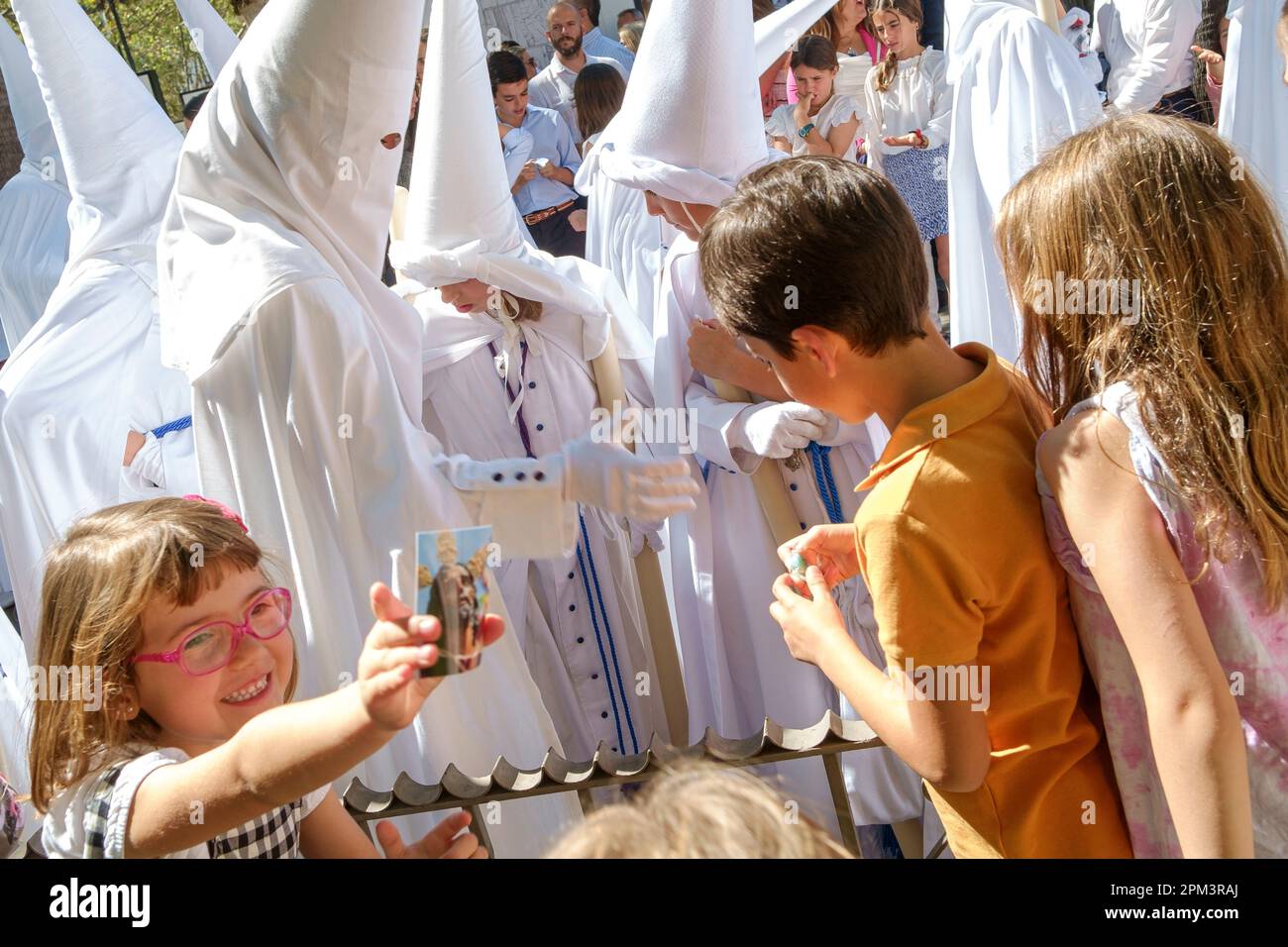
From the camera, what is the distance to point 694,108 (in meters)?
3.14

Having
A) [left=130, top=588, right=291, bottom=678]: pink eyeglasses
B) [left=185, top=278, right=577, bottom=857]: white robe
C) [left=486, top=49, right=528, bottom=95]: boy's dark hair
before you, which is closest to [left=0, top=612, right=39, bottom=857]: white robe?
[left=185, top=278, right=577, bottom=857]: white robe

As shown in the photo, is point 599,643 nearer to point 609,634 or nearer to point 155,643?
point 609,634

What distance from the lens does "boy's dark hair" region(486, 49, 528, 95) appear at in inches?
280

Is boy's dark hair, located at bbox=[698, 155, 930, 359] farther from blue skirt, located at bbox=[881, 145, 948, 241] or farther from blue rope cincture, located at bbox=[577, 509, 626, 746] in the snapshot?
blue skirt, located at bbox=[881, 145, 948, 241]

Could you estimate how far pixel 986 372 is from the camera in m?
1.58

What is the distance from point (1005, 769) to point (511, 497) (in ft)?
3.62

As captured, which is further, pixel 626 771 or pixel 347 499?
pixel 347 499

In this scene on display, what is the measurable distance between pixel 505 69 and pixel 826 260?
6002mm

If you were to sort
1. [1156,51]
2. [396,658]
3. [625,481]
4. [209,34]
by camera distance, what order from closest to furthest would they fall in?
[396,658] → [625,481] → [209,34] → [1156,51]

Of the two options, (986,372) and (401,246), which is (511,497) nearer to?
(986,372)

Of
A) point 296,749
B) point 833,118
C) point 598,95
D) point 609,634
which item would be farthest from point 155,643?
point 833,118

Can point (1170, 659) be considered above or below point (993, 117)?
below
